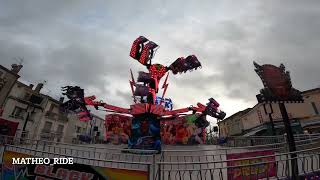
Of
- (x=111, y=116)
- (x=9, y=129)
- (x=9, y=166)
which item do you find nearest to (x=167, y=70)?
(x=9, y=166)

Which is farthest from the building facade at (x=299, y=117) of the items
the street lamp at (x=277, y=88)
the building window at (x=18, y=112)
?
the building window at (x=18, y=112)

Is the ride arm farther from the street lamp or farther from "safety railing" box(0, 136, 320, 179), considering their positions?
the street lamp

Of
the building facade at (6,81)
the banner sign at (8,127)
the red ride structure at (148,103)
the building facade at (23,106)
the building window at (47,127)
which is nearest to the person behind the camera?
the red ride structure at (148,103)

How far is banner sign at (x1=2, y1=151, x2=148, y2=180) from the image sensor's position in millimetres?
5777

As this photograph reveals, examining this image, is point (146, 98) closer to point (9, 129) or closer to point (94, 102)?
point (94, 102)

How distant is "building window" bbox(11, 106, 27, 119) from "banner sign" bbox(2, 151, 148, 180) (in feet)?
113

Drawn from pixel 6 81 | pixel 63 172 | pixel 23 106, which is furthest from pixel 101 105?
pixel 23 106

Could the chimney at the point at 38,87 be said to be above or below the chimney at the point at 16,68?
below

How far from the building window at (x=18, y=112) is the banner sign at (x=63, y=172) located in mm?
34558

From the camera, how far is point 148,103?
20.6 m

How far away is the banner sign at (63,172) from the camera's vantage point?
578cm

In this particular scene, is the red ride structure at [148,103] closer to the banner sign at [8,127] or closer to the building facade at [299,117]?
the building facade at [299,117]

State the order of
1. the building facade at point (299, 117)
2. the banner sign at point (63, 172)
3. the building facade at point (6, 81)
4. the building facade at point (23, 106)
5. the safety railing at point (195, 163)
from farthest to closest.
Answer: the building facade at point (23, 106), the building facade at point (6, 81), the building facade at point (299, 117), the safety railing at point (195, 163), the banner sign at point (63, 172)

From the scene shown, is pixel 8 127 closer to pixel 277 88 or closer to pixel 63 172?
pixel 63 172
